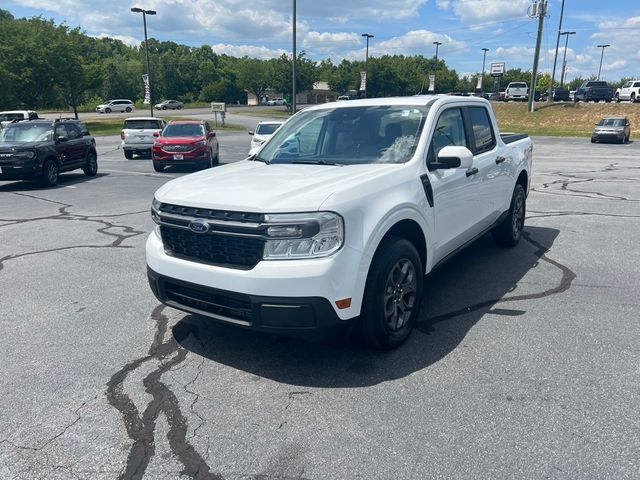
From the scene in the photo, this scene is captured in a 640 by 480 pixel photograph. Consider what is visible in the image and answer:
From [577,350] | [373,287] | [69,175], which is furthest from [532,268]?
[69,175]

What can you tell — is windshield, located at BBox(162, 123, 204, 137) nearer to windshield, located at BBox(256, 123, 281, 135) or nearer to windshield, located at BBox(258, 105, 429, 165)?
windshield, located at BBox(256, 123, 281, 135)

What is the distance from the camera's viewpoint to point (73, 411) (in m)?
3.21

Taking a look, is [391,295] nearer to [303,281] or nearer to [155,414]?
[303,281]

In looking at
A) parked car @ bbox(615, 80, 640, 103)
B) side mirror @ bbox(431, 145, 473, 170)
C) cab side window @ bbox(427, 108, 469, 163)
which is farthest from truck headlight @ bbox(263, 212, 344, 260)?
parked car @ bbox(615, 80, 640, 103)

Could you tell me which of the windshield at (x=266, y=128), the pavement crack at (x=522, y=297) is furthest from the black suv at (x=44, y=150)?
the pavement crack at (x=522, y=297)

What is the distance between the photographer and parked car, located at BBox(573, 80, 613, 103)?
49344mm

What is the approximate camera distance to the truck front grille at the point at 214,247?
11.0 ft

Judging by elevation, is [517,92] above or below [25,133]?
above

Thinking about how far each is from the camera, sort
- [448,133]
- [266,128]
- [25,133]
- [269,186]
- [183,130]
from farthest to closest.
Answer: [266,128], [183,130], [25,133], [448,133], [269,186]

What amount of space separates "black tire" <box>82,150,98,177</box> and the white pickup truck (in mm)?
12450

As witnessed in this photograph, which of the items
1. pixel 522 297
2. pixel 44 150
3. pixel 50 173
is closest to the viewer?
pixel 522 297

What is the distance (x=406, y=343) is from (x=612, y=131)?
30733 millimetres

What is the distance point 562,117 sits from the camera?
4481 centimetres

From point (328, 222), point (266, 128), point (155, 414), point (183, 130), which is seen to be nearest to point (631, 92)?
point (266, 128)
